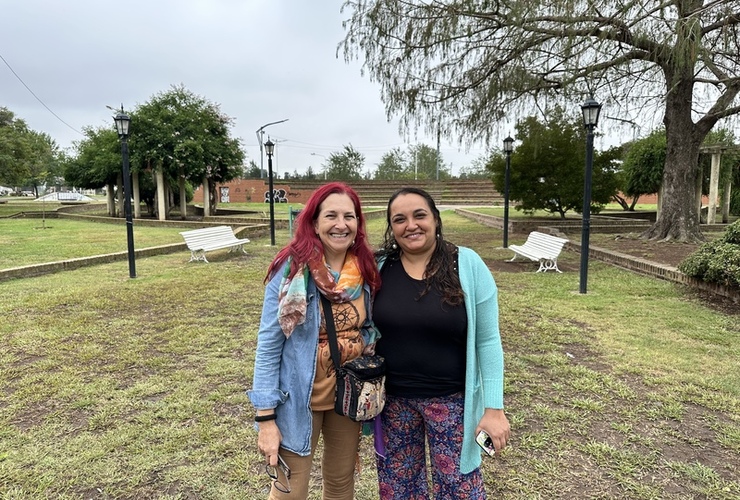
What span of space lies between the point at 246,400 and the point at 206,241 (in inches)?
255

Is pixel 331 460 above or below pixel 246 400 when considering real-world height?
above


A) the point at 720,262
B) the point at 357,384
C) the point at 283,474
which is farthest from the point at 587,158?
the point at 283,474

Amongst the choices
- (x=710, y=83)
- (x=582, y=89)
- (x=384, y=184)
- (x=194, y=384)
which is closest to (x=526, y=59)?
(x=582, y=89)

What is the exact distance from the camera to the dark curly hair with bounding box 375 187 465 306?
143cm

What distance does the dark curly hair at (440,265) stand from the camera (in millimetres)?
1434

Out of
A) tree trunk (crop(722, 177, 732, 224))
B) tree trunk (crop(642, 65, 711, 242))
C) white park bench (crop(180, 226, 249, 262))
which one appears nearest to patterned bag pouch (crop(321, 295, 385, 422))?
white park bench (crop(180, 226, 249, 262))

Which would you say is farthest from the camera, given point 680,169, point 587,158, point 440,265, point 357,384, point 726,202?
point 726,202

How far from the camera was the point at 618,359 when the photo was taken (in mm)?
3543

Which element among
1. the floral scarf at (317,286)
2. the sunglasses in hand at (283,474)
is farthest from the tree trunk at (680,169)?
the sunglasses in hand at (283,474)

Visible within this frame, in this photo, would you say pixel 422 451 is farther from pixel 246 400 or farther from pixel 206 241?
pixel 206 241

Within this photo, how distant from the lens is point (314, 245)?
1478 mm

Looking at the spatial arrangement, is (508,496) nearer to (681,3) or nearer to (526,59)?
(681,3)

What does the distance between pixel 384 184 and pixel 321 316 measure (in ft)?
120

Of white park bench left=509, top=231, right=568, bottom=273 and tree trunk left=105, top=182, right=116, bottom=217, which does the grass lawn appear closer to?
white park bench left=509, top=231, right=568, bottom=273
